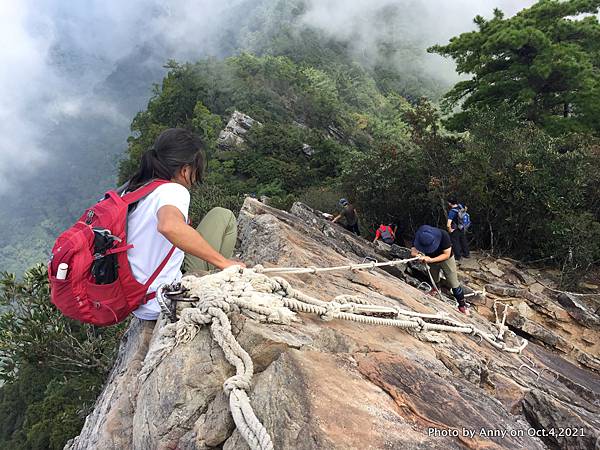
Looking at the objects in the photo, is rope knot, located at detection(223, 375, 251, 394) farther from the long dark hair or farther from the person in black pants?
the person in black pants

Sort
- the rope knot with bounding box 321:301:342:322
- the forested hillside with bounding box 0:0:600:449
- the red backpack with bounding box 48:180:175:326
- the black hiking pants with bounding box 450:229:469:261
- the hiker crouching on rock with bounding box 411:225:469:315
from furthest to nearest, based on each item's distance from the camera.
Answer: the forested hillside with bounding box 0:0:600:449, the black hiking pants with bounding box 450:229:469:261, the hiker crouching on rock with bounding box 411:225:469:315, the rope knot with bounding box 321:301:342:322, the red backpack with bounding box 48:180:175:326

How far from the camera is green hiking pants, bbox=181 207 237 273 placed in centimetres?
314

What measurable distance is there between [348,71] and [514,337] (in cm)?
6359

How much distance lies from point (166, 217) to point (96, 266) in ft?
1.74

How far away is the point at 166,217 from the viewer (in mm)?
2271

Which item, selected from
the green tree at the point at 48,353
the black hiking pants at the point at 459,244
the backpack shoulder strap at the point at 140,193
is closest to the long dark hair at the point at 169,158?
the backpack shoulder strap at the point at 140,193

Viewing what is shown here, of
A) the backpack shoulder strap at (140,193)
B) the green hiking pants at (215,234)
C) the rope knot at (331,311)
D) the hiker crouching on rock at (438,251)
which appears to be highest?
the backpack shoulder strap at (140,193)

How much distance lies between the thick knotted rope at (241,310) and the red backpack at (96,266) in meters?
0.44

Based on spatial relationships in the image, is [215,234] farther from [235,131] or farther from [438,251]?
[235,131]

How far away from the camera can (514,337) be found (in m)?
4.83

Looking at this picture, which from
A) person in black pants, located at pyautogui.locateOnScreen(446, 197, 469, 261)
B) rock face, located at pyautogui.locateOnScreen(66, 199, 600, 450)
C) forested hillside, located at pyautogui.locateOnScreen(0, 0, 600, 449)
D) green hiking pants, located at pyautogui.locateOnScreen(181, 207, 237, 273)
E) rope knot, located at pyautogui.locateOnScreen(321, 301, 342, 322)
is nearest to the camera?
rock face, located at pyautogui.locateOnScreen(66, 199, 600, 450)

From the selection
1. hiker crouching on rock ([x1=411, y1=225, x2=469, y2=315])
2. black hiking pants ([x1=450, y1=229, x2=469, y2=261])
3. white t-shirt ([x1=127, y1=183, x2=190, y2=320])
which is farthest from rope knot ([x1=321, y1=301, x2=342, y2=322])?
black hiking pants ([x1=450, y1=229, x2=469, y2=261])

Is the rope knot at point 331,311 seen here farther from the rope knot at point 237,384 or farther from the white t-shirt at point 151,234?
the white t-shirt at point 151,234

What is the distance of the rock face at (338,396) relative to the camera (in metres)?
1.69
